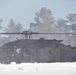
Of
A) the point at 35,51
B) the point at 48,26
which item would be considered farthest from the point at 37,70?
the point at 48,26

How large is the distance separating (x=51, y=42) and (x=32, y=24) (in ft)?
166

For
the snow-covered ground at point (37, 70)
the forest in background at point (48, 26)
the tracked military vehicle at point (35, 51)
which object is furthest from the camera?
the forest in background at point (48, 26)

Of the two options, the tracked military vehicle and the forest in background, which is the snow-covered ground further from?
the forest in background

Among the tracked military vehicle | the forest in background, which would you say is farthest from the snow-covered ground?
the forest in background

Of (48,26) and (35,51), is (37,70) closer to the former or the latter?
(35,51)

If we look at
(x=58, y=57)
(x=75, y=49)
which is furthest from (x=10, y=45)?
(x=75, y=49)

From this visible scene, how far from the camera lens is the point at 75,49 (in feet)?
98.3

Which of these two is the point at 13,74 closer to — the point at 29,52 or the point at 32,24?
the point at 29,52

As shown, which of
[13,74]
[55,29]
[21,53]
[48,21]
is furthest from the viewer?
[48,21]

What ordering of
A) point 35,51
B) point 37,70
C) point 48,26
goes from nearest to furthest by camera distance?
point 37,70, point 35,51, point 48,26

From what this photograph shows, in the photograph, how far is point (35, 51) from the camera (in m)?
29.4

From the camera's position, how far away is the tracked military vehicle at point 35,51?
29.1m

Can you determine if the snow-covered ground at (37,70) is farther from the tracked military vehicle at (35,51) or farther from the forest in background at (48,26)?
the forest in background at (48,26)

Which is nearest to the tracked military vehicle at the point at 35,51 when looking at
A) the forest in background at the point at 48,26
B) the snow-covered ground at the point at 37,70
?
the snow-covered ground at the point at 37,70
